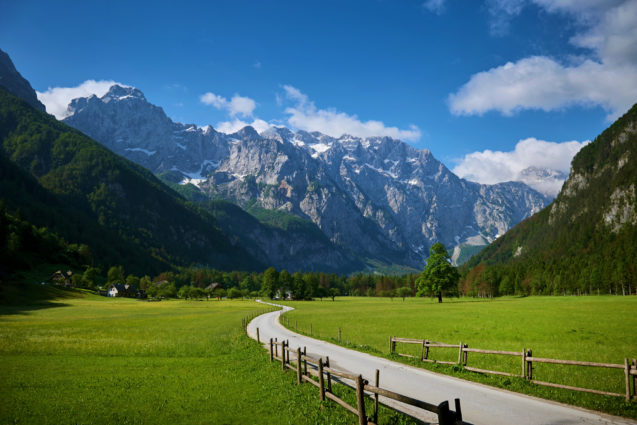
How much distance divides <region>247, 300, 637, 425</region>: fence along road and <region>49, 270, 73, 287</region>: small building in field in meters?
164

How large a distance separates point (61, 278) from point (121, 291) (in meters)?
27.7

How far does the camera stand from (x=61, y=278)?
146 m

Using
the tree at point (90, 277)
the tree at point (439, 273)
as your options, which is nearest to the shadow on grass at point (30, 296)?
the tree at point (90, 277)

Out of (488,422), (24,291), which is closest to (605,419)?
(488,422)

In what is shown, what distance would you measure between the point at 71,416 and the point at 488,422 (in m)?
17.7

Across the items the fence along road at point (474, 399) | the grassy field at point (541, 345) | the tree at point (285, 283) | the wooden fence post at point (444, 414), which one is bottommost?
the tree at point (285, 283)

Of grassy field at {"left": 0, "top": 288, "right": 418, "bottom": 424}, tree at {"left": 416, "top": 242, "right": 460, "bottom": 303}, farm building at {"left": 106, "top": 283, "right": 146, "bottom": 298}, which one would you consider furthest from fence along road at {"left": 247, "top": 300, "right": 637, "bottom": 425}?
farm building at {"left": 106, "top": 283, "right": 146, "bottom": 298}

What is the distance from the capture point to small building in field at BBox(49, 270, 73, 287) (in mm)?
145375

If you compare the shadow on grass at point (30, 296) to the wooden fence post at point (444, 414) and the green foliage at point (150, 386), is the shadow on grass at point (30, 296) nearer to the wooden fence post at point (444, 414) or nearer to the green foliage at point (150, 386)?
the green foliage at point (150, 386)

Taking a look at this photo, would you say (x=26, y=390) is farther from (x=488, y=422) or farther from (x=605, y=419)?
(x=605, y=419)

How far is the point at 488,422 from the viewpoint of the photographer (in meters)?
A: 12.6

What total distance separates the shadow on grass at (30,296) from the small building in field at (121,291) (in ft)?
129

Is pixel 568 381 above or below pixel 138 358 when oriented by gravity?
above

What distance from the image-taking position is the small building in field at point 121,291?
6492 inches
